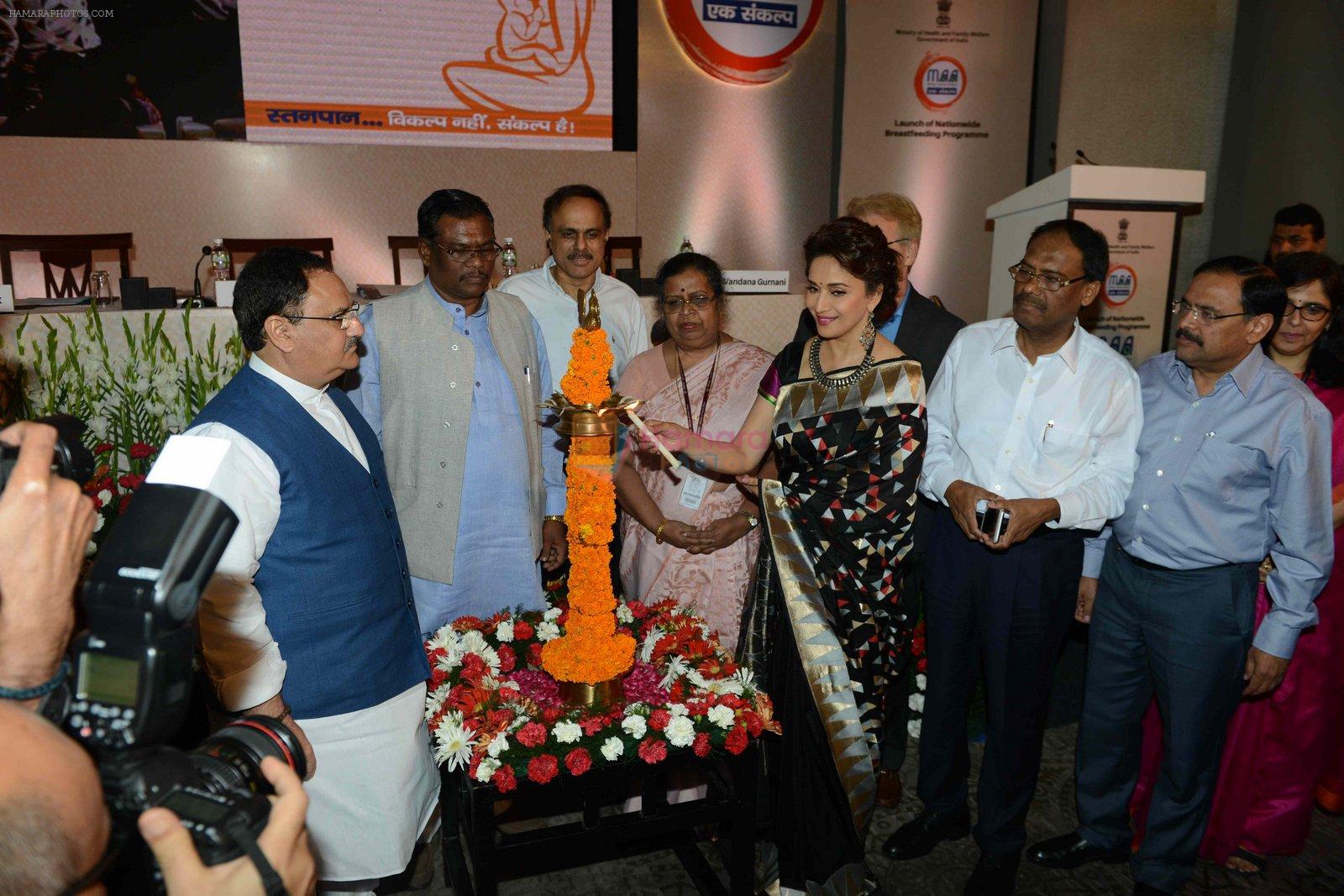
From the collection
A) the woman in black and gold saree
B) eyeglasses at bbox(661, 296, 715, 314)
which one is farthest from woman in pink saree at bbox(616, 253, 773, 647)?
the woman in black and gold saree

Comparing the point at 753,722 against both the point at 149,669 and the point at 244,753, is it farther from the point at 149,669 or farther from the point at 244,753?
the point at 149,669

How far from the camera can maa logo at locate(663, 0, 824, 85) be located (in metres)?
6.52

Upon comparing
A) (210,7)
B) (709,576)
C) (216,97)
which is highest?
(210,7)

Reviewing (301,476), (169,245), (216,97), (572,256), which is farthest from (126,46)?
(301,476)

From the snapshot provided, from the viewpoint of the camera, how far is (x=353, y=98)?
6.07 metres

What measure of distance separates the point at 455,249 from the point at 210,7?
5.07m

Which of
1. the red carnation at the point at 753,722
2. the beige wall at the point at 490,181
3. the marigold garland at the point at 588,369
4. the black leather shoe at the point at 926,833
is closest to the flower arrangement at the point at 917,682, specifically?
the black leather shoe at the point at 926,833

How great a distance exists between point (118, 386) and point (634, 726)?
2.35 m

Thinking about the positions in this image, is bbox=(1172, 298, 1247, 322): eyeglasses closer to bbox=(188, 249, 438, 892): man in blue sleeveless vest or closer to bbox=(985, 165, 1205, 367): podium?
bbox=(985, 165, 1205, 367): podium

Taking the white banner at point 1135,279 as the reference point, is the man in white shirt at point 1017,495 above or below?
below

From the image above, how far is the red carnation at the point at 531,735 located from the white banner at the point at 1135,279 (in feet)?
10.8

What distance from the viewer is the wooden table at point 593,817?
1.69 meters

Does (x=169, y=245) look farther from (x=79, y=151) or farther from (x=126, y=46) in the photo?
(x=126, y=46)

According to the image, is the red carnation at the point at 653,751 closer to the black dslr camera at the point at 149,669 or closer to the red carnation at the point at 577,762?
the red carnation at the point at 577,762
